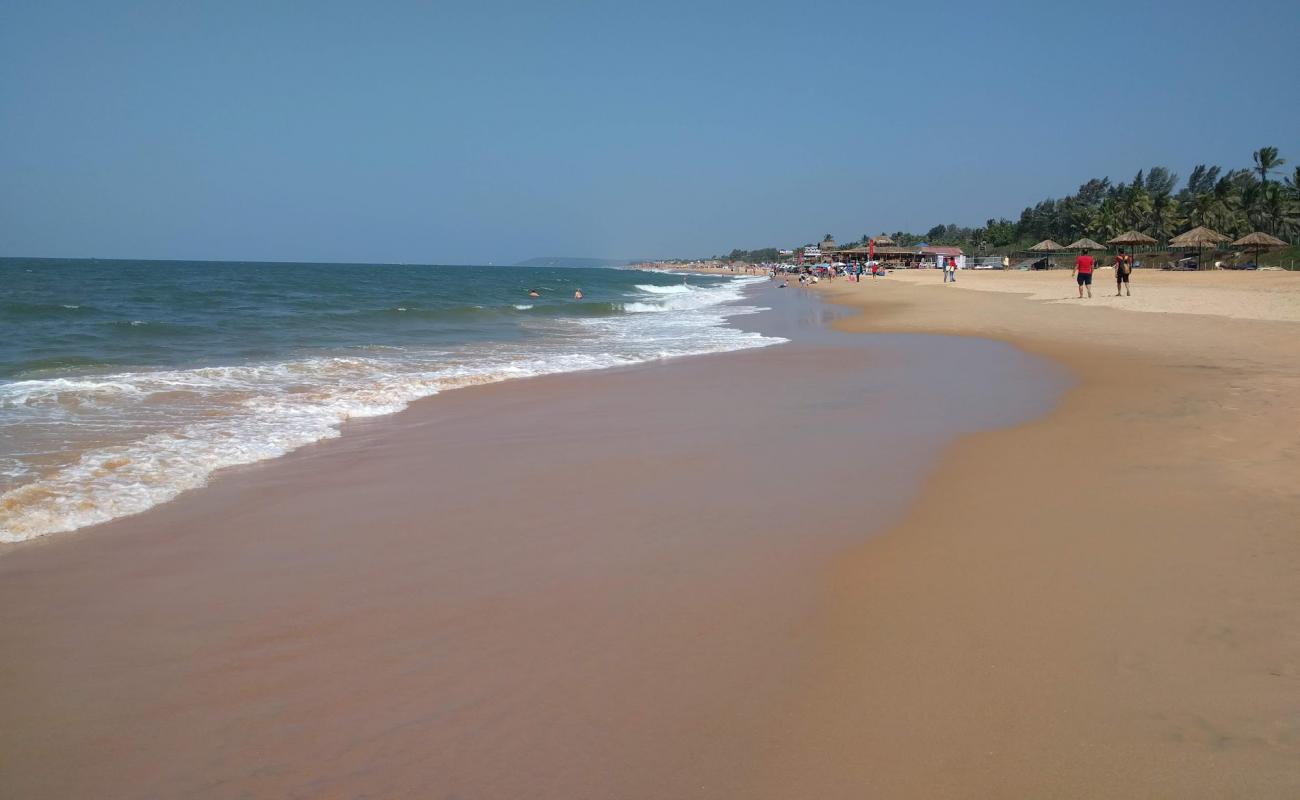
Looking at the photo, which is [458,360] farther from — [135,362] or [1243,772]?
[1243,772]

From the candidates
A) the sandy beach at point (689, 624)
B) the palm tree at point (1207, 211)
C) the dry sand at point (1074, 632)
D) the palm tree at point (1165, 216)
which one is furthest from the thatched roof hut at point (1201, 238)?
the sandy beach at point (689, 624)

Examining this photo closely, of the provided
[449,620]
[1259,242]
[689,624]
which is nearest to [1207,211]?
[1259,242]

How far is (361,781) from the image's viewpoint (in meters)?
2.44

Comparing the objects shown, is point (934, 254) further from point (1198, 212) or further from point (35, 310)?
point (35, 310)

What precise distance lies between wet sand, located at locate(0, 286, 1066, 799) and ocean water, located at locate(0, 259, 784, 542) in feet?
2.02

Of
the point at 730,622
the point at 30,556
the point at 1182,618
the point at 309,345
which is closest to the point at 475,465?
the point at 30,556

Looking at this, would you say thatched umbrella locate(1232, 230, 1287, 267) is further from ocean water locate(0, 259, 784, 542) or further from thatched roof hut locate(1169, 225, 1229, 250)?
ocean water locate(0, 259, 784, 542)

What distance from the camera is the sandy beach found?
8.16ft

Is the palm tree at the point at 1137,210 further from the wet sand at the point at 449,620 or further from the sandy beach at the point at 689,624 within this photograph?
the wet sand at the point at 449,620

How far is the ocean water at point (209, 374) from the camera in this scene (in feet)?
19.2

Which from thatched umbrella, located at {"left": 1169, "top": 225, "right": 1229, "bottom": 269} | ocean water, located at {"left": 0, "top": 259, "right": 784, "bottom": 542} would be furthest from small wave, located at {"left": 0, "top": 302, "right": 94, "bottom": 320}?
thatched umbrella, located at {"left": 1169, "top": 225, "right": 1229, "bottom": 269}

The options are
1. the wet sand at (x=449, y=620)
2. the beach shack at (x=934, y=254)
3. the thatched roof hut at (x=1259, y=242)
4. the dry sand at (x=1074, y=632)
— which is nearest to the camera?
the dry sand at (x=1074, y=632)

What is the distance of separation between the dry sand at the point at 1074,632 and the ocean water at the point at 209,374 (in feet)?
16.0

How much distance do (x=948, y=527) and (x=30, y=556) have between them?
536 cm
